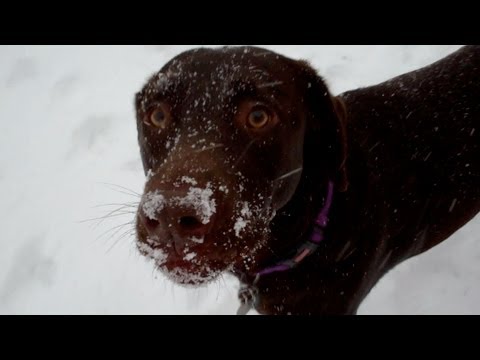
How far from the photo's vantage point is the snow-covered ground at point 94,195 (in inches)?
142

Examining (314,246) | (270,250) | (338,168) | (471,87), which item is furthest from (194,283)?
(471,87)

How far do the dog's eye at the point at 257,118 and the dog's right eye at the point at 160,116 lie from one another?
405 millimetres

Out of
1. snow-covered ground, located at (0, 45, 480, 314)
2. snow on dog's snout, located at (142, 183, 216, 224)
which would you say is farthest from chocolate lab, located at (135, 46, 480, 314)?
snow-covered ground, located at (0, 45, 480, 314)

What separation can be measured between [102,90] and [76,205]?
5.48 feet

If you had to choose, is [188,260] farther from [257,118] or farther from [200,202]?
[257,118]

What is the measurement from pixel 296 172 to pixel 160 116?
29.5 inches

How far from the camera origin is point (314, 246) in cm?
225

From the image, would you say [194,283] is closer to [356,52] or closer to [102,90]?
[102,90]

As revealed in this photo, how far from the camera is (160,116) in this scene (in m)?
2.04

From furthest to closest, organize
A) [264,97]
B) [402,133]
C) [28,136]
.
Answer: [28,136] → [402,133] → [264,97]

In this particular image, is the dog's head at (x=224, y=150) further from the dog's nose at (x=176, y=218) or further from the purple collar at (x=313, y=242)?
the purple collar at (x=313, y=242)

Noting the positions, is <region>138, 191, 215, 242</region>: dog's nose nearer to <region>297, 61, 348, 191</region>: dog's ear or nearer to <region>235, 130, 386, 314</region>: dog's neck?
<region>235, 130, 386, 314</region>: dog's neck

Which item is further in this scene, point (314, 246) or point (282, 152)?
point (314, 246)

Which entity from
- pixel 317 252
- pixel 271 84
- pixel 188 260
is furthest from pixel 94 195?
pixel 188 260
